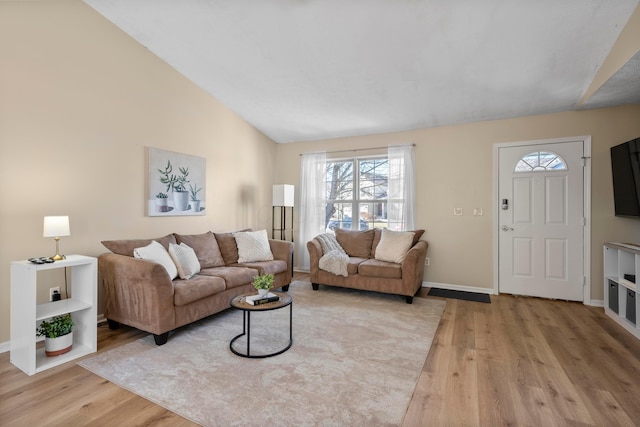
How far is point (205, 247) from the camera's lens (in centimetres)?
370

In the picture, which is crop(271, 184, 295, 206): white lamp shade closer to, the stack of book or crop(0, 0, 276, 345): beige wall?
crop(0, 0, 276, 345): beige wall

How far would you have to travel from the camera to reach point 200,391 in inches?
74.5

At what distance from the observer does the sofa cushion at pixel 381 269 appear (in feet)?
12.3

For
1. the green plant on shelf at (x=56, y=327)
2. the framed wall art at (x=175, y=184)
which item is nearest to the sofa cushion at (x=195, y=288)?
the green plant on shelf at (x=56, y=327)

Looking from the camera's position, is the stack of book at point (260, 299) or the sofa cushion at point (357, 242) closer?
the stack of book at point (260, 299)

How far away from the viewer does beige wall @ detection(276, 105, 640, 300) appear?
11.6 feet

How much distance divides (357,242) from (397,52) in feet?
8.48

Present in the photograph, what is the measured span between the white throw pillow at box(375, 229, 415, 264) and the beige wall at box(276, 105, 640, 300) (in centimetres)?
51

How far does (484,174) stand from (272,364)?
143 inches

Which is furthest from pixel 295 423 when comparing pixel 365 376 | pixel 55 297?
pixel 55 297

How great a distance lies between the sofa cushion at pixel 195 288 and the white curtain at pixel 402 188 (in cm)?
275

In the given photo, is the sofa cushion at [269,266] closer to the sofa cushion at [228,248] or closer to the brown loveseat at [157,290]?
the brown loveseat at [157,290]

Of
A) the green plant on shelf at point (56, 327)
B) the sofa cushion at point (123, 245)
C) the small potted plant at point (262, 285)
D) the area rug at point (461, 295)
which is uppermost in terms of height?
the sofa cushion at point (123, 245)

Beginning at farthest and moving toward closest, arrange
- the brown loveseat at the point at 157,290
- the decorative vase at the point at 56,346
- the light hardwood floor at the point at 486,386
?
1. the brown loveseat at the point at 157,290
2. the decorative vase at the point at 56,346
3. the light hardwood floor at the point at 486,386
